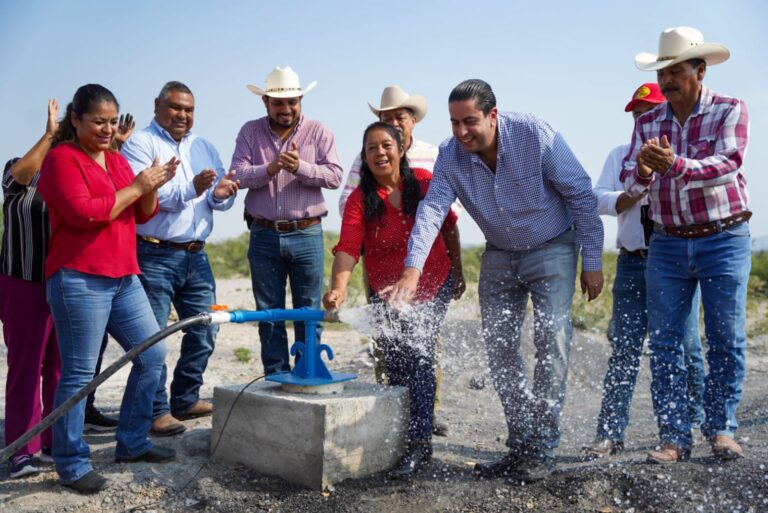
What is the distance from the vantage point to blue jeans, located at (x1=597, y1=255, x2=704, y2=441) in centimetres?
475

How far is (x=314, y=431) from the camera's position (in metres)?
4.10

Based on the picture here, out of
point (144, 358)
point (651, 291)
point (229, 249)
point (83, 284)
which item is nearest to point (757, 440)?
point (651, 291)

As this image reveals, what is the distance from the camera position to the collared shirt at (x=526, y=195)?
164 inches

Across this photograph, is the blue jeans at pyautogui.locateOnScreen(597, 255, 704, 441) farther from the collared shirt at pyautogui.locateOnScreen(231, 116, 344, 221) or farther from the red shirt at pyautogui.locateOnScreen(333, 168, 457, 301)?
the collared shirt at pyautogui.locateOnScreen(231, 116, 344, 221)

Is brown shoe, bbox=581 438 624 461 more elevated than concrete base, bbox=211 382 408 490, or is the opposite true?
concrete base, bbox=211 382 408 490

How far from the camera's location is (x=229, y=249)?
72.9ft

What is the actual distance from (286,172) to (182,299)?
1.10 metres

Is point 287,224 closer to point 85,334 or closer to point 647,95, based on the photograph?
point 85,334

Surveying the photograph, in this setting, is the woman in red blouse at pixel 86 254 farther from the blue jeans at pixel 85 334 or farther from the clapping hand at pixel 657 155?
the clapping hand at pixel 657 155

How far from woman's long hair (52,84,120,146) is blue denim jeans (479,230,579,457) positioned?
2.22 meters

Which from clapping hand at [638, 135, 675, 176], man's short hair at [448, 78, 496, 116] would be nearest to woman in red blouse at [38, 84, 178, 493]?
man's short hair at [448, 78, 496, 116]

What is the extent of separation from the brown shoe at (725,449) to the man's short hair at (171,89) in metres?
3.88

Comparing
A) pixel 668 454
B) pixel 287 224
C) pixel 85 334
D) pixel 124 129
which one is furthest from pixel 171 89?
A: pixel 668 454

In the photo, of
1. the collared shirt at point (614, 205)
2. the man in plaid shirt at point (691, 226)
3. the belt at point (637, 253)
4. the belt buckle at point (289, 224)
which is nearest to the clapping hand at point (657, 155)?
the man in plaid shirt at point (691, 226)
